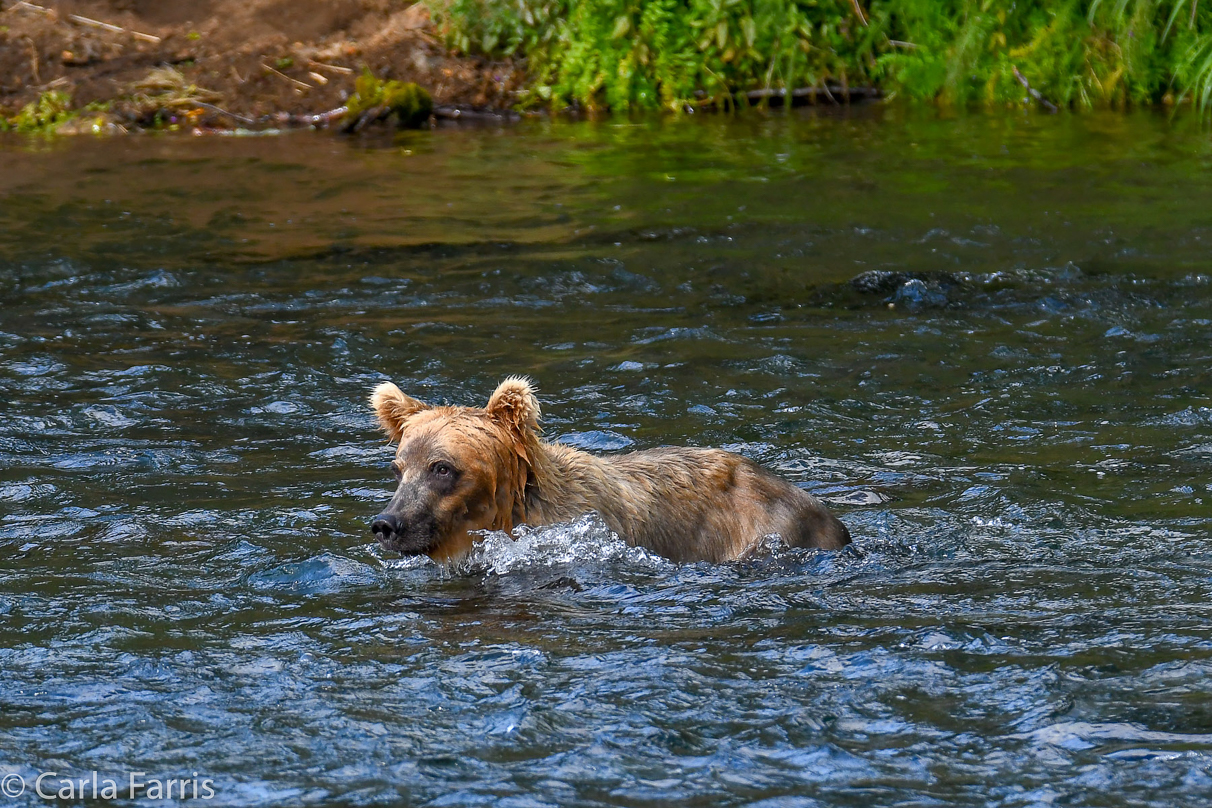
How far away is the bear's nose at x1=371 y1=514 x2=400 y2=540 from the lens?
6.29m

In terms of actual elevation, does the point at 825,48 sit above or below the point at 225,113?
above

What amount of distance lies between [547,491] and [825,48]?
661 inches

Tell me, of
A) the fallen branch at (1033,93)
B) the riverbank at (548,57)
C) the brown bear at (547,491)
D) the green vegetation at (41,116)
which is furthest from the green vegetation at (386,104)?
the brown bear at (547,491)

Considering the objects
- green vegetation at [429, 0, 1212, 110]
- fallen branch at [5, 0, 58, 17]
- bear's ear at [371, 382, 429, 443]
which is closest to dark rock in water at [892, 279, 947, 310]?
bear's ear at [371, 382, 429, 443]

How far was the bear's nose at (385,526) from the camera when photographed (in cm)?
629

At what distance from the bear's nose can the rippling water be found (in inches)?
13.5

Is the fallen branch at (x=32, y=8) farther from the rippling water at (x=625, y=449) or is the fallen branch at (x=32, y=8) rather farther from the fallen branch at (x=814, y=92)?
the fallen branch at (x=814, y=92)

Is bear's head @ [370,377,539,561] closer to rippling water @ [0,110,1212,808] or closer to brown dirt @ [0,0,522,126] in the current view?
rippling water @ [0,110,1212,808]

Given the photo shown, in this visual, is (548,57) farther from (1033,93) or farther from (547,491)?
(547,491)

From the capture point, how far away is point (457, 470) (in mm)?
6574

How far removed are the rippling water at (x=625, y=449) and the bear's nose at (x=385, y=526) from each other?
342mm

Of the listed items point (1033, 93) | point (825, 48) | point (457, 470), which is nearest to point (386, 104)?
point (825, 48)

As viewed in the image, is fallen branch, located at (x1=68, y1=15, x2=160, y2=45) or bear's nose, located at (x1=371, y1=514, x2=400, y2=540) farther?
fallen branch, located at (x1=68, y1=15, x2=160, y2=45)

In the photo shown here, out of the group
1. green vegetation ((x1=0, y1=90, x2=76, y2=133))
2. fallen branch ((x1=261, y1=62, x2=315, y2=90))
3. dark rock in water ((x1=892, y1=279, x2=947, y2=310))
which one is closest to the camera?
dark rock in water ((x1=892, y1=279, x2=947, y2=310))
